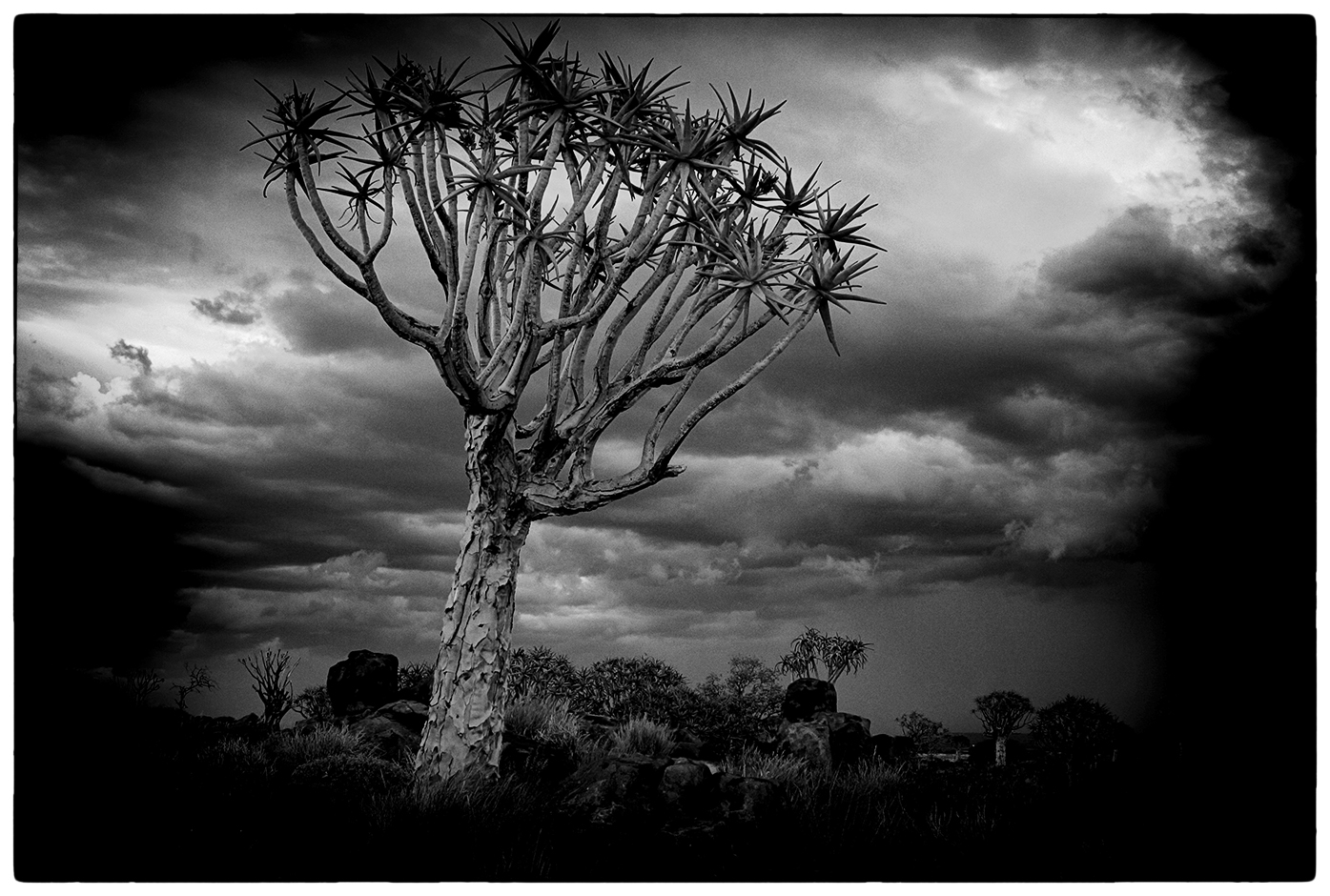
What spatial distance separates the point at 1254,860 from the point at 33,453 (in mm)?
8420

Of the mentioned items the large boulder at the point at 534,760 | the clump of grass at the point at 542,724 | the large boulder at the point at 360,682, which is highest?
the large boulder at the point at 360,682

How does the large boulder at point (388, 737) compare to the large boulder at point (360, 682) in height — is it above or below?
below

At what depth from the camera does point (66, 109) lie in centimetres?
733

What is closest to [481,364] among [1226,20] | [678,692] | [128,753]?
[128,753]

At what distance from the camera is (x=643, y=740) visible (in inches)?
432

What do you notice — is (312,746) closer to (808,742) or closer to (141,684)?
(141,684)

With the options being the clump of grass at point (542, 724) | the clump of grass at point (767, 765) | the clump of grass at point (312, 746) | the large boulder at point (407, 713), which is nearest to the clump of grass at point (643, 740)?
the clump of grass at point (542, 724)

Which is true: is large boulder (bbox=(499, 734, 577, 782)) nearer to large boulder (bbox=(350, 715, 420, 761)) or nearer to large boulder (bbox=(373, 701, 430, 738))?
large boulder (bbox=(350, 715, 420, 761))

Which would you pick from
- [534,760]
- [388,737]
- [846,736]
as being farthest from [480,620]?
[846,736]

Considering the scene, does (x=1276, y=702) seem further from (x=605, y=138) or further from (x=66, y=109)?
(x=66, y=109)

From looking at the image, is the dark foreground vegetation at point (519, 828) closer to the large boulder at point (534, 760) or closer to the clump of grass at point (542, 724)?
the large boulder at point (534, 760)

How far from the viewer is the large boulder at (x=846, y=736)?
10.8 metres

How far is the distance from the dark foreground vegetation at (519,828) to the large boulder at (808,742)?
2635 mm

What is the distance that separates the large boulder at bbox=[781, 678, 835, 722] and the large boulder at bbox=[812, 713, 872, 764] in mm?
201
